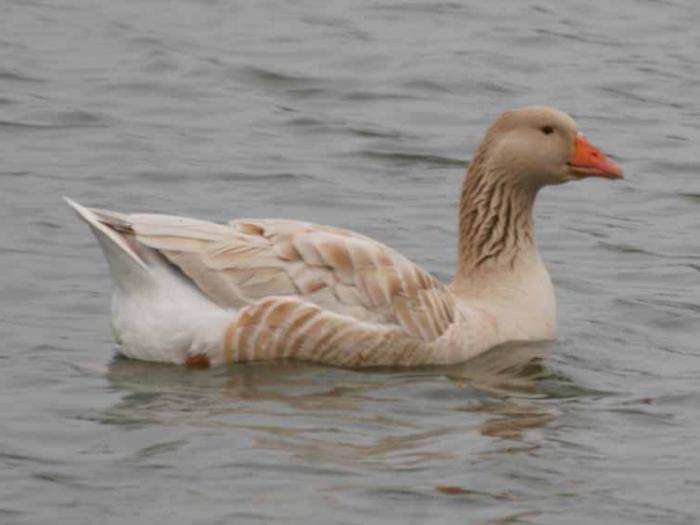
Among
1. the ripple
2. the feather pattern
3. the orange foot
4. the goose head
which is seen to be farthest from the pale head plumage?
the ripple

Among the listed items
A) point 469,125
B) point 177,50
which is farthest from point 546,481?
point 177,50

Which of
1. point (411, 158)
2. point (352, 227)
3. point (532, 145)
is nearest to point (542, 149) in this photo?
point (532, 145)

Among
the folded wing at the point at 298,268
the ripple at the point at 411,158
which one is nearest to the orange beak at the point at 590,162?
the folded wing at the point at 298,268

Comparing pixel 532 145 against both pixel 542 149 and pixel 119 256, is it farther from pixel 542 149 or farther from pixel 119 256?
pixel 119 256

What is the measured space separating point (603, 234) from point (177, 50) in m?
5.37

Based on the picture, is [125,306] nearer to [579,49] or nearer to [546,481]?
[546,481]

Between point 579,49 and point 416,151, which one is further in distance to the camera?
point 579,49

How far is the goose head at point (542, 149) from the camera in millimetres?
11562

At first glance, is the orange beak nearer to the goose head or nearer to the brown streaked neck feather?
the goose head

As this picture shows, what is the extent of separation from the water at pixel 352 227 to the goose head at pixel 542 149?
0.97m

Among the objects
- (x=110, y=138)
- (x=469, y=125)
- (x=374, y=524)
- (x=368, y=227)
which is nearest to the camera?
(x=374, y=524)

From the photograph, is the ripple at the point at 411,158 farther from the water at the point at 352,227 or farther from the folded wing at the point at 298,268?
the folded wing at the point at 298,268

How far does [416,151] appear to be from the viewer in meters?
15.9

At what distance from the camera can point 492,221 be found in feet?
38.6
